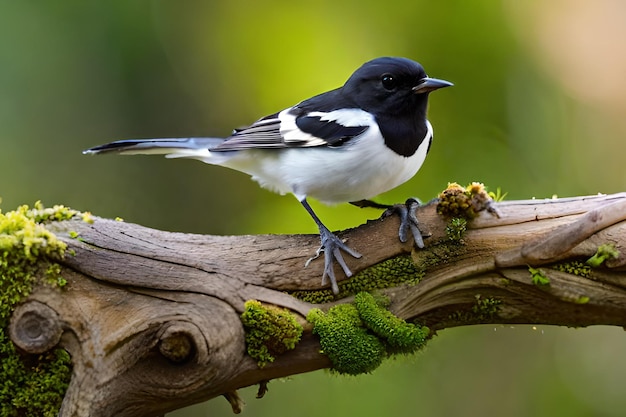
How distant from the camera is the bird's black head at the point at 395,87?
314cm

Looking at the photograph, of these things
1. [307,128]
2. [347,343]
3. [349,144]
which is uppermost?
[307,128]

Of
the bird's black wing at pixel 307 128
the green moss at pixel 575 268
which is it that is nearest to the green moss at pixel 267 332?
the bird's black wing at pixel 307 128

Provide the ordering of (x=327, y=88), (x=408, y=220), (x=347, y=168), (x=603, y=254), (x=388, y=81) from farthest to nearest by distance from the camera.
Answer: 1. (x=327, y=88)
2. (x=388, y=81)
3. (x=347, y=168)
4. (x=408, y=220)
5. (x=603, y=254)

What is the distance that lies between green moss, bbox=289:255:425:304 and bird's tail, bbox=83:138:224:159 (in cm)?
106

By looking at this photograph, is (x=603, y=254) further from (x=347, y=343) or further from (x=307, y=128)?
(x=307, y=128)

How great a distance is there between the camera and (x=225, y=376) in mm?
2584

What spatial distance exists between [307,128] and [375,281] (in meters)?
0.82

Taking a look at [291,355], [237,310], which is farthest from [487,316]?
[237,310]

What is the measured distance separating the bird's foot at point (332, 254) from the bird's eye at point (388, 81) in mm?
749

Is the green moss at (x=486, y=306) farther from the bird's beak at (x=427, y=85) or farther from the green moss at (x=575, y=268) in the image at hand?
the bird's beak at (x=427, y=85)

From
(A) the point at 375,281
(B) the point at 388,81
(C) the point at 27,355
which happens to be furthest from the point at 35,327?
(B) the point at 388,81

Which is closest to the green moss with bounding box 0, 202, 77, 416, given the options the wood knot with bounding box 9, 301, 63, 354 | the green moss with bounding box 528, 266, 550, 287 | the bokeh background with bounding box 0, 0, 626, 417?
the wood knot with bounding box 9, 301, 63, 354

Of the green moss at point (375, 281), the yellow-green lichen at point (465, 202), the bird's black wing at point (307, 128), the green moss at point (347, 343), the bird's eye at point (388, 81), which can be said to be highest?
the bird's eye at point (388, 81)

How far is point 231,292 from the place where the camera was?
2688 mm
